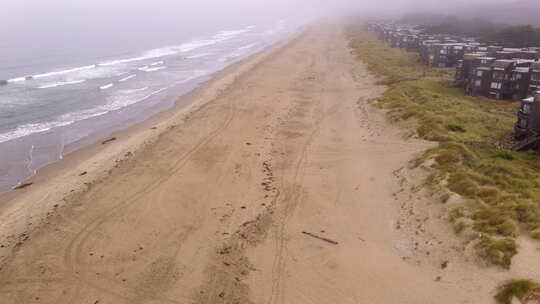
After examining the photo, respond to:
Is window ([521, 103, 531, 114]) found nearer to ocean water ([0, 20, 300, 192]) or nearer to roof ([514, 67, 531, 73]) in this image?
roof ([514, 67, 531, 73])

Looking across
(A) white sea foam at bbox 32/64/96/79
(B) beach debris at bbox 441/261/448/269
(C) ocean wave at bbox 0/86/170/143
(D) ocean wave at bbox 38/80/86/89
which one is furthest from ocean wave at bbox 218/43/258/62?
(B) beach debris at bbox 441/261/448/269

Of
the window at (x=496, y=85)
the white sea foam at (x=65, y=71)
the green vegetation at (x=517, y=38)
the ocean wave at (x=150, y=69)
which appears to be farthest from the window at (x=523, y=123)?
the white sea foam at (x=65, y=71)

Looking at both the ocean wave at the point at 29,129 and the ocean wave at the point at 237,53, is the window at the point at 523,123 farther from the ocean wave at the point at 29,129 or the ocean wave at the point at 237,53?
the ocean wave at the point at 237,53

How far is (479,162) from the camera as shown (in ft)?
68.1

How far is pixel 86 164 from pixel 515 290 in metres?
24.8

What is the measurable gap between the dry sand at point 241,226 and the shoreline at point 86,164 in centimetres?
15

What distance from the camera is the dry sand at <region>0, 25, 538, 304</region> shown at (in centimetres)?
1335

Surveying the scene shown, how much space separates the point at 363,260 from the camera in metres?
14.6

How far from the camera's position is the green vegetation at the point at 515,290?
11109 mm

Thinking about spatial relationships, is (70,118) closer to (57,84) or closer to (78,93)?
(78,93)

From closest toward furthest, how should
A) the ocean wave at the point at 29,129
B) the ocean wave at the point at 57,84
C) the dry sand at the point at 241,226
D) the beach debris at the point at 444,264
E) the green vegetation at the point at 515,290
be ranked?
the green vegetation at the point at 515,290 < the dry sand at the point at 241,226 < the beach debris at the point at 444,264 < the ocean wave at the point at 29,129 < the ocean wave at the point at 57,84

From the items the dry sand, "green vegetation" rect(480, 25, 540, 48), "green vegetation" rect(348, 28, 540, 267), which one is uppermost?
"green vegetation" rect(480, 25, 540, 48)

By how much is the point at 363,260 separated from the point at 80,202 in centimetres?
1470

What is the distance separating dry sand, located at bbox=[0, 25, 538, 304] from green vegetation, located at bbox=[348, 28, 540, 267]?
90 cm
